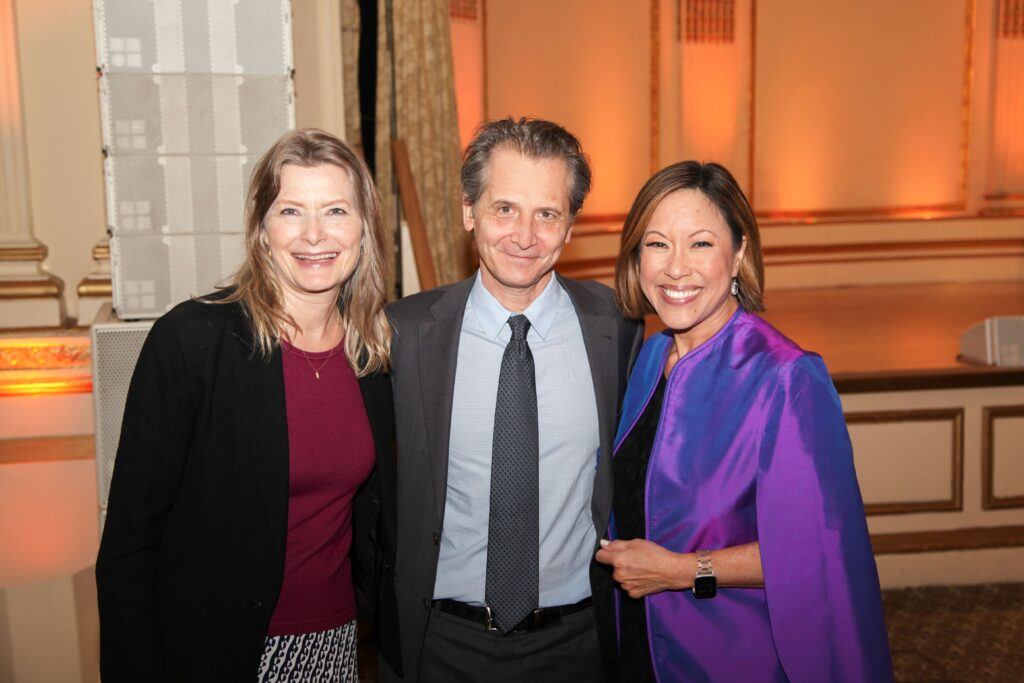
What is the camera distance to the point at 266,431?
169cm

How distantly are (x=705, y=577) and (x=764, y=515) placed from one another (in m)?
0.16

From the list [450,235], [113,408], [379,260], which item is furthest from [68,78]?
[379,260]

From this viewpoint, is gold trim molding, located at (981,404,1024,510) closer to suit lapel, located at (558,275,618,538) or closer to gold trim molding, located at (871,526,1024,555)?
gold trim molding, located at (871,526,1024,555)

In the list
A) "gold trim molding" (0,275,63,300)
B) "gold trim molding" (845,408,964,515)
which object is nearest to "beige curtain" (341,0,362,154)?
"gold trim molding" (0,275,63,300)

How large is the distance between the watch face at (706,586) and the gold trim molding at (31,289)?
3.10 metres

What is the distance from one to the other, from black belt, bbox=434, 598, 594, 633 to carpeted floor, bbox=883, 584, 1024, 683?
1930 millimetres

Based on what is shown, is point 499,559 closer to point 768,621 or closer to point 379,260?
point 768,621

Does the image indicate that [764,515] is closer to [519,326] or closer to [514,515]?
[514,515]

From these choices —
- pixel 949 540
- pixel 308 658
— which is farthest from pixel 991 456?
pixel 308 658

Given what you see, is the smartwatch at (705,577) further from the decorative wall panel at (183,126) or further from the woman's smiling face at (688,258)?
the decorative wall panel at (183,126)

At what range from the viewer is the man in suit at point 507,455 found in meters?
1.85

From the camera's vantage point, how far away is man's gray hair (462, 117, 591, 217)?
1867 millimetres

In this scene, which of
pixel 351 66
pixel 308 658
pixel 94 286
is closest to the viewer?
pixel 308 658

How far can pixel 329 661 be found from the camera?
180 centimetres
